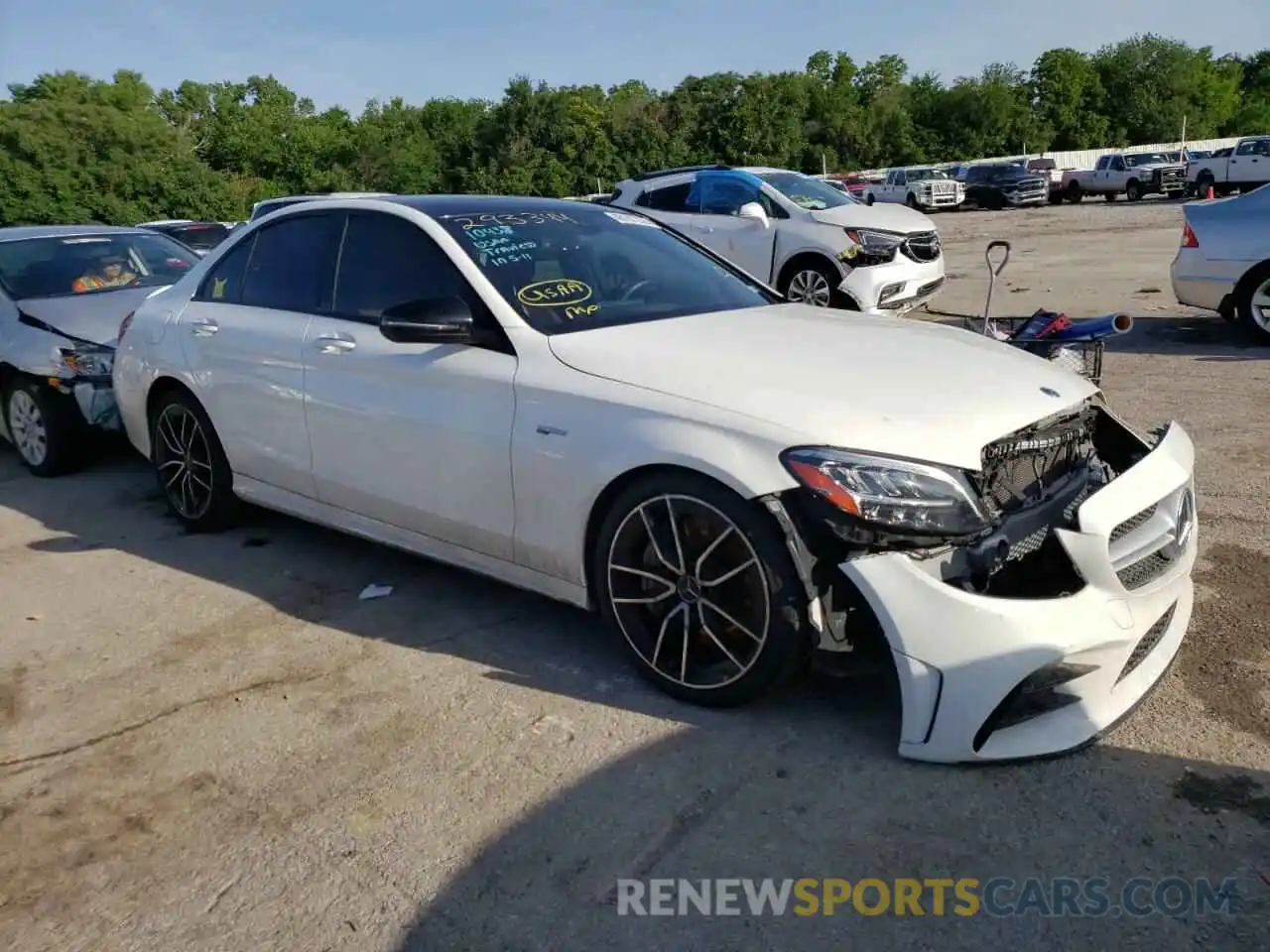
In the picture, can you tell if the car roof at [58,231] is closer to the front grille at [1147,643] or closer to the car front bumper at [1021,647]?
the car front bumper at [1021,647]

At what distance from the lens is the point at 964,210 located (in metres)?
40.2

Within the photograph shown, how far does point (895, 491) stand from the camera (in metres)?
3.00

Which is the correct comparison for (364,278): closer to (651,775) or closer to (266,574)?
(266,574)

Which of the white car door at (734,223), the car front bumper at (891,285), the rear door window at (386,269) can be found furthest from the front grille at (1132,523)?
the white car door at (734,223)

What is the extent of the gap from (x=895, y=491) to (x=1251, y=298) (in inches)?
298

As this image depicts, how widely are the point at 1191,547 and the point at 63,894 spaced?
3.45 metres

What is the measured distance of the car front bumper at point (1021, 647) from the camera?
9.45 feet

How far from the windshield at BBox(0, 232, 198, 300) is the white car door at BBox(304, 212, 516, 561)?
11.9 feet

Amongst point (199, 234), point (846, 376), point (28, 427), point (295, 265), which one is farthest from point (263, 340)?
point (199, 234)

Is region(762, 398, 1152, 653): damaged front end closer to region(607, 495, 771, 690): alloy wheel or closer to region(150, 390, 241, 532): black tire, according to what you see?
region(607, 495, 771, 690): alloy wheel

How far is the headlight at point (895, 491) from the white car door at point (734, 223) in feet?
27.9

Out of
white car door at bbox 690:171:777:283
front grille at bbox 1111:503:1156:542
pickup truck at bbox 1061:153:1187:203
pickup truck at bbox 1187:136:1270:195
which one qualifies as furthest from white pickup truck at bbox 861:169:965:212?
front grille at bbox 1111:503:1156:542

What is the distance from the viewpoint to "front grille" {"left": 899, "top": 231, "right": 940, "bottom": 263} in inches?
431

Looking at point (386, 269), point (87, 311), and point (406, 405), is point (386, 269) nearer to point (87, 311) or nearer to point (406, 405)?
point (406, 405)
